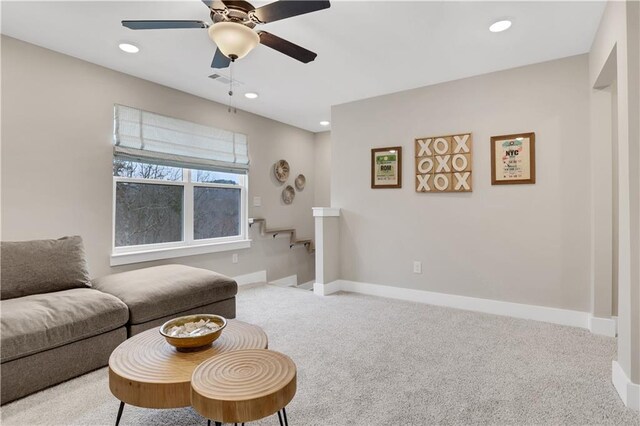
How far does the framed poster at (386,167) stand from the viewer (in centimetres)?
389

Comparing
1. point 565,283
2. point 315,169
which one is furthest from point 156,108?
point 565,283

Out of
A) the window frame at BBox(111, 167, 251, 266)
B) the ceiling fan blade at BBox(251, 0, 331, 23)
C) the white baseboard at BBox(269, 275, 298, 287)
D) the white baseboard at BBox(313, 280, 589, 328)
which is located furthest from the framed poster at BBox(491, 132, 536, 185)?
the white baseboard at BBox(269, 275, 298, 287)

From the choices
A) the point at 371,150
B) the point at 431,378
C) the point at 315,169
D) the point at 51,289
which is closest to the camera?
the point at 431,378

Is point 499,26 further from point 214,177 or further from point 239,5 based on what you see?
point 214,177

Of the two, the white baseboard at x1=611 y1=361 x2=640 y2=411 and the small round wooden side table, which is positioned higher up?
the small round wooden side table

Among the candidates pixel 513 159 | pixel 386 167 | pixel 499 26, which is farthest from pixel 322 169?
pixel 499 26

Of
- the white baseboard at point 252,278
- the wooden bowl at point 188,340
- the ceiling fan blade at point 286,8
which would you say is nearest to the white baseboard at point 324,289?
the white baseboard at point 252,278

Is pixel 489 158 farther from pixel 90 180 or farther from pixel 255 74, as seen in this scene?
pixel 90 180

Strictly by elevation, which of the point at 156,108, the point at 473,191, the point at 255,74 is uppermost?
the point at 255,74

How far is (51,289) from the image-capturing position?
2389mm

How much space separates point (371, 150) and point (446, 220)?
1.24 m

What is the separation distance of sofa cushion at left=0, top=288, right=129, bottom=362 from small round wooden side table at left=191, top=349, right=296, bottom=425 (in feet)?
3.98

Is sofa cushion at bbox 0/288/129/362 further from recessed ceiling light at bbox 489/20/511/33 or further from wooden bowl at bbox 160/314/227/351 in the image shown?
recessed ceiling light at bbox 489/20/511/33

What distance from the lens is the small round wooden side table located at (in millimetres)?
1115
